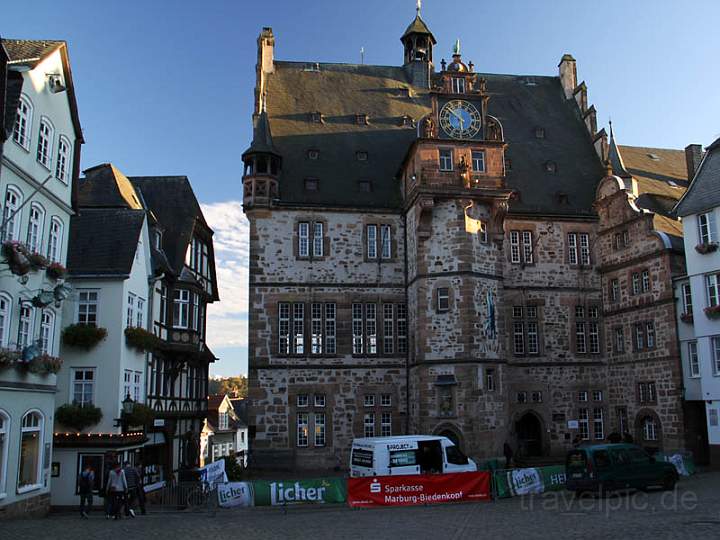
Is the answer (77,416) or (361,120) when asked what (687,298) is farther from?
(77,416)

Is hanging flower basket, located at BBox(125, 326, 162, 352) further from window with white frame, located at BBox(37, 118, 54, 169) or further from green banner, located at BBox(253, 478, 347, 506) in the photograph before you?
green banner, located at BBox(253, 478, 347, 506)

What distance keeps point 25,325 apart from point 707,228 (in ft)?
79.6

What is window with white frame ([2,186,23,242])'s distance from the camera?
18.9m

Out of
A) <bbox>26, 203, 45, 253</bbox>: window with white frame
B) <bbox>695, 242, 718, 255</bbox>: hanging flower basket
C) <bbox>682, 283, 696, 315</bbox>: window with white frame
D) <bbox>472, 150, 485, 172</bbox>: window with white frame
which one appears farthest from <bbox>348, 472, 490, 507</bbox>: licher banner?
<bbox>472, 150, 485, 172</bbox>: window with white frame

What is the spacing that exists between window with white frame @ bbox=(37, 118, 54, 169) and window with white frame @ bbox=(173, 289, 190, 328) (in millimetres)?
9930

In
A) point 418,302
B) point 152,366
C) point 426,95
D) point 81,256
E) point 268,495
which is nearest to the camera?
point 268,495

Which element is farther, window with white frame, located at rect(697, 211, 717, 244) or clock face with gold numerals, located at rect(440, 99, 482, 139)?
clock face with gold numerals, located at rect(440, 99, 482, 139)

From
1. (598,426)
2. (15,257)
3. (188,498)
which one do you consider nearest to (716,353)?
(598,426)

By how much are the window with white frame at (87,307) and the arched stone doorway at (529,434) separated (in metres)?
18.5

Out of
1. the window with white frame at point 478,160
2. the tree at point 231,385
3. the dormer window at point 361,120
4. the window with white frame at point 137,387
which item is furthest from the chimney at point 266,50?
the tree at point 231,385

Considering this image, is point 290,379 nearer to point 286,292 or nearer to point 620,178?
point 286,292

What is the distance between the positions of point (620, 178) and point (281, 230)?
15649mm

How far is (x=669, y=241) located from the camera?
31.0 m

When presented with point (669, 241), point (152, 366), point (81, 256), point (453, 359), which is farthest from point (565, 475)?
point (81, 256)
